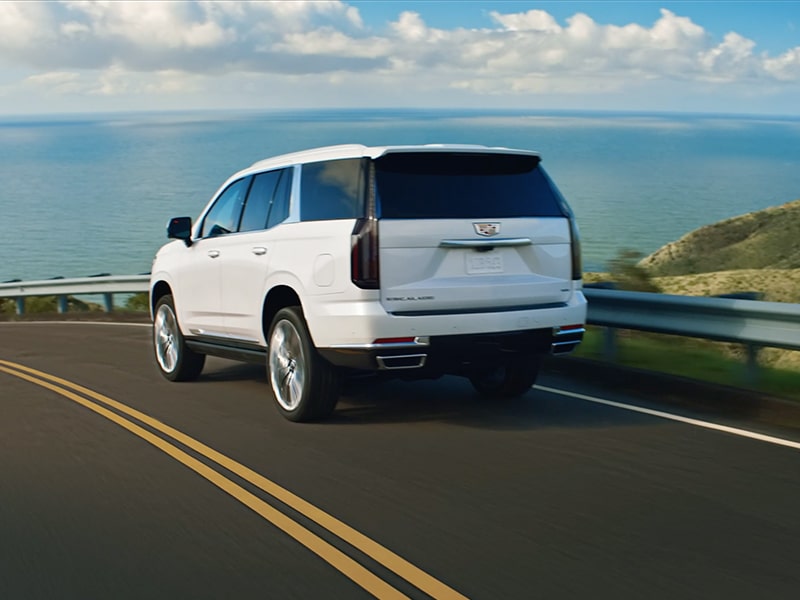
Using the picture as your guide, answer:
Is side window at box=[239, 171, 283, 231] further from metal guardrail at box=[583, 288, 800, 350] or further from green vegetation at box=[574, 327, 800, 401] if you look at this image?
green vegetation at box=[574, 327, 800, 401]

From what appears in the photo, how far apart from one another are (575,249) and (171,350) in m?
4.78

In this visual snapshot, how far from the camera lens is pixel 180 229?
10.6 meters

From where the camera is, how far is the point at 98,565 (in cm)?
512

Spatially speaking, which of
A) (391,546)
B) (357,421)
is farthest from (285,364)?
(391,546)

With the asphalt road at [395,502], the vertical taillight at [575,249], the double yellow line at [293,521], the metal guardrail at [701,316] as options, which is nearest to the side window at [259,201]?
the asphalt road at [395,502]

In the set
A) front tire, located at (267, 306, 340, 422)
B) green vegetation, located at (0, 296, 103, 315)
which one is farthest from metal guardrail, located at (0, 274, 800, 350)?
green vegetation, located at (0, 296, 103, 315)

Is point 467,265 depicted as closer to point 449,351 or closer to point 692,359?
point 449,351

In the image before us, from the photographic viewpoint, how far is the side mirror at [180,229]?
10508mm

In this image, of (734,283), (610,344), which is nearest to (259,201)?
(610,344)

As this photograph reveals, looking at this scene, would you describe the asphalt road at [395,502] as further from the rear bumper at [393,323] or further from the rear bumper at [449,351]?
the rear bumper at [393,323]

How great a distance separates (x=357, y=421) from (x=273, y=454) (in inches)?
47.8

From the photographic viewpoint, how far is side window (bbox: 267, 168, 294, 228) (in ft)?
28.9

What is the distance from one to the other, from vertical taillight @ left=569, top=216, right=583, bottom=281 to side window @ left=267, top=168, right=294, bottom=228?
2229 millimetres

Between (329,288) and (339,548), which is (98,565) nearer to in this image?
(339,548)
